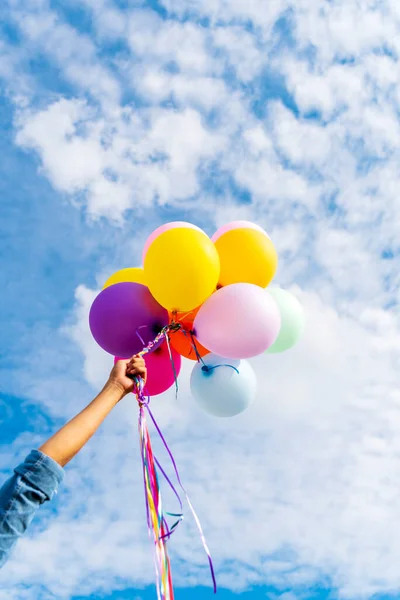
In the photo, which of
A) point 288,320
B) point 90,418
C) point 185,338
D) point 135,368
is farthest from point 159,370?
point 90,418

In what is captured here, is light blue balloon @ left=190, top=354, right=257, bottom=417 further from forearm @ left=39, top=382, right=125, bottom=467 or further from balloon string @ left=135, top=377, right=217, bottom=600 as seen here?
forearm @ left=39, top=382, right=125, bottom=467

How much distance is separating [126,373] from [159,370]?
2.10m

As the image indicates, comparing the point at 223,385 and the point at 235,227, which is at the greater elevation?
the point at 235,227

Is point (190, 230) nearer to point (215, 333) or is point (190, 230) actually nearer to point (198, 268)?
point (198, 268)

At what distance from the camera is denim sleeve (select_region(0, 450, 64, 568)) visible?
148cm

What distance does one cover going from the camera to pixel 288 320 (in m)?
A: 4.89

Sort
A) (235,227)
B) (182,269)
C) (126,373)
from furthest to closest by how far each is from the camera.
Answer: (235,227)
(182,269)
(126,373)

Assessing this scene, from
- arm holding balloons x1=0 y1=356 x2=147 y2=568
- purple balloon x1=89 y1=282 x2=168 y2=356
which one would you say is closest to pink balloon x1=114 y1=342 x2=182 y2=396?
purple balloon x1=89 y1=282 x2=168 y2=356

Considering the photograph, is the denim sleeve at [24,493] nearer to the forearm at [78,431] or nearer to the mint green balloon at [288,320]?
the forearm at [78,431]

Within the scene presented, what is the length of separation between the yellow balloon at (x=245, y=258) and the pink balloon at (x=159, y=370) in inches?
31.1

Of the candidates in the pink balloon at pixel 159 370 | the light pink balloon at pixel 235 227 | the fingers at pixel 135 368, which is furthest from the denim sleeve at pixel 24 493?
the light pink balloon at pixel 235 227

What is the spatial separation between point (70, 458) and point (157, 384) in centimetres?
281

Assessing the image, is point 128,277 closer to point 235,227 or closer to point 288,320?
point 235,227

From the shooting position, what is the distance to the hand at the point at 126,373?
2271 mm
